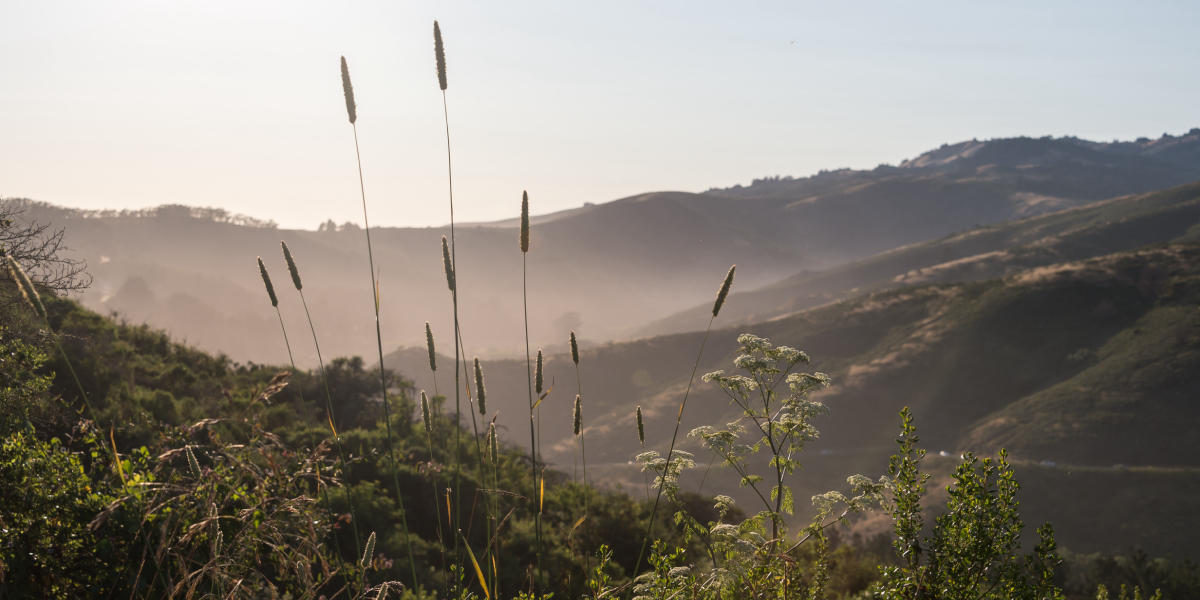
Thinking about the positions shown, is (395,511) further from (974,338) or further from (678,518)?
(974,338)

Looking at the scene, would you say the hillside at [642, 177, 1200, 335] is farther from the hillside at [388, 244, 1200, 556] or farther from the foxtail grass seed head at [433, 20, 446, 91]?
the foxtail grass seed head at [433, 20, 446, 91]

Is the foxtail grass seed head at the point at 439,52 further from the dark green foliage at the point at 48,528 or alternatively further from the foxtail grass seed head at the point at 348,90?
the dark green foliage at the point at 48,528

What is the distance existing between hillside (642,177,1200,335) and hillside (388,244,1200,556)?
3298 centimetres

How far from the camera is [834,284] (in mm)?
129750

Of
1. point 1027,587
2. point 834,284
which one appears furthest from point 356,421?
point 834,284

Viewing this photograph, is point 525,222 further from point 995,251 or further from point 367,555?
point 995,251

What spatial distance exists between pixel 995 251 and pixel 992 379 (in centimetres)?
7830

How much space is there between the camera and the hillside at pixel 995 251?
106 m

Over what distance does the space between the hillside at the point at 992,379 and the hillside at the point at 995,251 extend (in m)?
33.0

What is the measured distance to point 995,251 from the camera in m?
121

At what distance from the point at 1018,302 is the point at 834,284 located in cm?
6542

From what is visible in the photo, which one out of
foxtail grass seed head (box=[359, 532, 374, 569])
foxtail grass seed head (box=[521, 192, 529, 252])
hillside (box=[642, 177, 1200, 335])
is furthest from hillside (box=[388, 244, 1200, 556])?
foxtail grass seed head (box=[359, 532, 374, 569])

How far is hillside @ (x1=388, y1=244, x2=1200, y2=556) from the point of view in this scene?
4344 cm

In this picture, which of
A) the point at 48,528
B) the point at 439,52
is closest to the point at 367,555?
the point at 439,52
